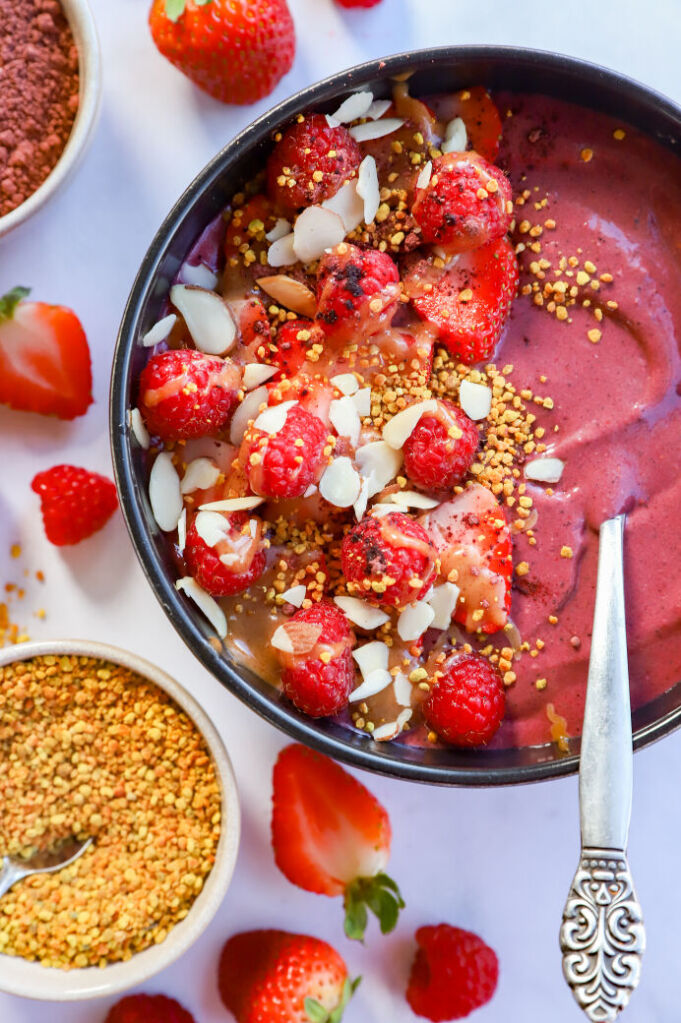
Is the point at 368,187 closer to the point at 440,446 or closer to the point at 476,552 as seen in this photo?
the point at 440,446

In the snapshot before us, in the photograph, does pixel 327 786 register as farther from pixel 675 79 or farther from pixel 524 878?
pixel 675 79

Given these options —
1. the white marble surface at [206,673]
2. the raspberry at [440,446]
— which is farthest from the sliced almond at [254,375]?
the white marble surface at [206,673]

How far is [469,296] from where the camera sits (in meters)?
1.56

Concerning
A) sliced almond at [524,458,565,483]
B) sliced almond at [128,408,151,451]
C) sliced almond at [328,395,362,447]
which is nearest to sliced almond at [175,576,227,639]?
sliced almond at [128,408,151,451]

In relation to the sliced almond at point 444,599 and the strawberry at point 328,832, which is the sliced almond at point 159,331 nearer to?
the sliced almond at point 444,599

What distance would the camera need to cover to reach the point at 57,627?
180cm

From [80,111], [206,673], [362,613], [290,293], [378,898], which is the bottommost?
[378,898]

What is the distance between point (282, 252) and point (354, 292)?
0.16 metres

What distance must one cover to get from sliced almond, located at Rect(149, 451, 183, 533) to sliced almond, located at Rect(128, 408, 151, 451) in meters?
0.03

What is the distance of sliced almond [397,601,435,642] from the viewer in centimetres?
154

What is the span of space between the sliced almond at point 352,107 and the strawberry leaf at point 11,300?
585 mm

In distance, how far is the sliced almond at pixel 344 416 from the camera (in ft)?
5.03

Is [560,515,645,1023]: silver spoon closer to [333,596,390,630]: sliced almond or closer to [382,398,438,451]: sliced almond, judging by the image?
[333,596,390,630]: sliced almond

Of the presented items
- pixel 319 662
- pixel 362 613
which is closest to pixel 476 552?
pixel 362 613
